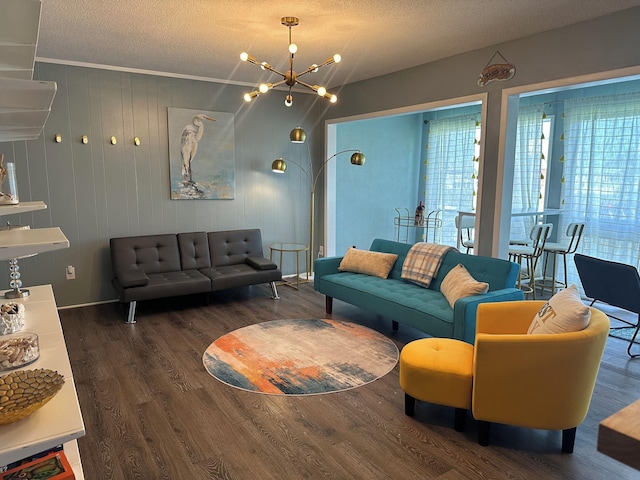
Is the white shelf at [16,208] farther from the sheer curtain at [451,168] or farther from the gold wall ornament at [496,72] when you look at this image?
the sheer curtain at [451,168]

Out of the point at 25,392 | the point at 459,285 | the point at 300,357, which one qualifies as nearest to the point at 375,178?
the point at 459,285

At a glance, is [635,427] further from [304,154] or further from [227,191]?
[304,154]

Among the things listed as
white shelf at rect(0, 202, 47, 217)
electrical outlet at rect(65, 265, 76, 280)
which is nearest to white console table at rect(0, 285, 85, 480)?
white shelf at rect(0, 202, 47, 217)

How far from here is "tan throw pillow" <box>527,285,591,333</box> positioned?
7.50ft

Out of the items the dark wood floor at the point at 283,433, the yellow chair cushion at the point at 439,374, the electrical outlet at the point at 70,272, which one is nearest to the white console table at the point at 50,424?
the dark wood floor at the point at 283,433

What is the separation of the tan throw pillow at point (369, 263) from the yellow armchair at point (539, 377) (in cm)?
217

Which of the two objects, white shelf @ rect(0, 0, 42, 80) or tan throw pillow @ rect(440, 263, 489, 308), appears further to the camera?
tan throw pillow @ rect(440, 263, 489, 308)

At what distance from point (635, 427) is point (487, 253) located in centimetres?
343

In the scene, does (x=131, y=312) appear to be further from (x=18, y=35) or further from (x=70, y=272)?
(x=18, y=35)

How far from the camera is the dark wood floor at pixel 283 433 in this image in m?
2.28

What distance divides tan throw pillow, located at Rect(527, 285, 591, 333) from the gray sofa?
10.6 feet

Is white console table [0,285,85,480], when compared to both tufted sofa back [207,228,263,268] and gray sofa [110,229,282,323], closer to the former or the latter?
gray sofa [110,229,282,323]

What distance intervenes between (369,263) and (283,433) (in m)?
2.31

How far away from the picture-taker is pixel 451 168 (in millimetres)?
6840
